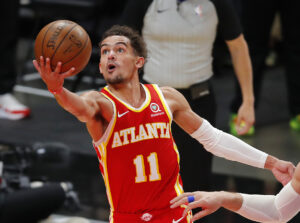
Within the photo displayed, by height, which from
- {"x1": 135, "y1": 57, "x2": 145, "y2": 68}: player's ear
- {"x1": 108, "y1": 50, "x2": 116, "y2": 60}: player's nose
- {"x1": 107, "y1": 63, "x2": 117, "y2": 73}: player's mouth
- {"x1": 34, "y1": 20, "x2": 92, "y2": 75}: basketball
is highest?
{"x1": 34, "y1": 20, "x2": 92, "y2": 75}: basketball

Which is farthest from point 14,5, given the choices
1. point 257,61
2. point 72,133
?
point 257,61

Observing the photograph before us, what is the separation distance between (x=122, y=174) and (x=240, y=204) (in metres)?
0.55

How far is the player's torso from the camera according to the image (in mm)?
3051

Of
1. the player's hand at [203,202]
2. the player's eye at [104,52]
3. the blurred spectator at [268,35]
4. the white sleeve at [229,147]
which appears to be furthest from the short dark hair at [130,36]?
the blurred spectator at [268,35]

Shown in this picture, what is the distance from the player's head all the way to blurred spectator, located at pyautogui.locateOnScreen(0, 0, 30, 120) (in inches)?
144

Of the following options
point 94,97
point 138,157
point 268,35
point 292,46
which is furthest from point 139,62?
point 292,46

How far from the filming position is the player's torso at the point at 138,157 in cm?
305

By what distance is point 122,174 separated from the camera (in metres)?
3.10

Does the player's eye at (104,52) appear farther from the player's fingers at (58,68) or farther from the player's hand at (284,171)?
the player's hand at (284,171)

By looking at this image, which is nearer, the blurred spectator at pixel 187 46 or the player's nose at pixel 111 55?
the player's nose at pixel 111 55

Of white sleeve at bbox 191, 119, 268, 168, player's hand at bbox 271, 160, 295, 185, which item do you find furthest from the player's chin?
player's hand at bbox 271, 160, 295, 185

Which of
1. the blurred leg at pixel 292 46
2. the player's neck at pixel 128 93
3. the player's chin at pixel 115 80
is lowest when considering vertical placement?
the blurred leg at pixel 292 46

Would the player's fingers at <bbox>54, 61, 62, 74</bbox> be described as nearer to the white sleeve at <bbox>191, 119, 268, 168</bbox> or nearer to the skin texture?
the white sleeve at <bbox>191, 119, 268, 168</bbox>

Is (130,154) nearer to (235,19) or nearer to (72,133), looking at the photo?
(235,19)
